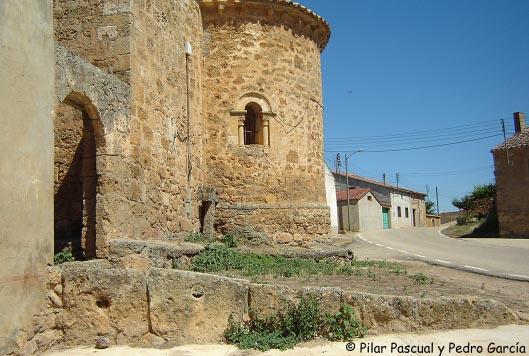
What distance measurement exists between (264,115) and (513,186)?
18.2m

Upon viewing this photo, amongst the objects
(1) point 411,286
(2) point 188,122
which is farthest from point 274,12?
(1) point 411,286

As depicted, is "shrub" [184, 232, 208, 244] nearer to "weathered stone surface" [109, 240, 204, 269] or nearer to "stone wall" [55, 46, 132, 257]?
"weathered stone surface" [109, 240, 204, 269]

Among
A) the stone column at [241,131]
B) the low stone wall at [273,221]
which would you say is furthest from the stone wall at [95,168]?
the stone column at [241,131]

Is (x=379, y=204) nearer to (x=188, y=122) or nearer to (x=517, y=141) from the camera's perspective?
(x=517, y=141)

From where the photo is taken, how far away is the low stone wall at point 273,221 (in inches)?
486

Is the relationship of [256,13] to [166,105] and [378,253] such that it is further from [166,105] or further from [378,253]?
[378,253]

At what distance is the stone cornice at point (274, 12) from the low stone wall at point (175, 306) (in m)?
7.96

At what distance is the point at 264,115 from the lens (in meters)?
12.8

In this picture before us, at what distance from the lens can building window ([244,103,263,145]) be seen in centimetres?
1289

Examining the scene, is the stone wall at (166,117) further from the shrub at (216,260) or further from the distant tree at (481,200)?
the distant tree at (481,200)

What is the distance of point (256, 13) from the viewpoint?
12891 mm

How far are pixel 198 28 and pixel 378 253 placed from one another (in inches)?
421

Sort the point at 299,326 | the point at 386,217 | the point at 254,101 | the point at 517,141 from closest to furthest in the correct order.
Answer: the point at 299,326
the point at 254,101
the point at 517,141
the point at 386,217

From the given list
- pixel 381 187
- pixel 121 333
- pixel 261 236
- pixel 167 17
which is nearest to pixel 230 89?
pixel 167 17
